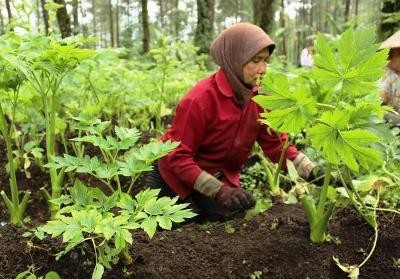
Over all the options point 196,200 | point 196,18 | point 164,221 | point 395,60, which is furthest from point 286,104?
point 196,18

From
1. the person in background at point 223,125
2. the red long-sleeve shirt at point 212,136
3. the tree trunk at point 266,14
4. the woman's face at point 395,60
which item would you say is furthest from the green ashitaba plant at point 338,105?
the tree trunk at point 266,14

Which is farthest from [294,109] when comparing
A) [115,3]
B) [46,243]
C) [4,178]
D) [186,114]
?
[115,3]

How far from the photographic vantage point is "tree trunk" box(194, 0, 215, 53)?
11094mm

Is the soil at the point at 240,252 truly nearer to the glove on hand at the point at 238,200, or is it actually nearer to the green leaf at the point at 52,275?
the green leaf at the point at 52,275

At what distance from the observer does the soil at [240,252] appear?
1.69 metres

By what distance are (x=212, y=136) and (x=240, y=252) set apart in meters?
1.12

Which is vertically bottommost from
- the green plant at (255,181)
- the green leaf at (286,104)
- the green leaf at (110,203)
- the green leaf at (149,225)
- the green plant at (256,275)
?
the green plant at (255,181)

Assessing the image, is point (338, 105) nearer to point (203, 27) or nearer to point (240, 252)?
point (240, 252)

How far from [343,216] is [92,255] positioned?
1263 millimetres

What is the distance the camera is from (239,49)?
2705 millimetres

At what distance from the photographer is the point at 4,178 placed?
3.24 meters

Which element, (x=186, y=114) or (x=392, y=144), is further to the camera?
(x=186, y=114)

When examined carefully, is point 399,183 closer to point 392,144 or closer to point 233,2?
point 392,144

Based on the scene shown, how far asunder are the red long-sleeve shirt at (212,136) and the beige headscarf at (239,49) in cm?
6
